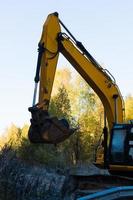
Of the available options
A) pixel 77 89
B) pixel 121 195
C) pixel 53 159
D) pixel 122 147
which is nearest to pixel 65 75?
pixel 77 89

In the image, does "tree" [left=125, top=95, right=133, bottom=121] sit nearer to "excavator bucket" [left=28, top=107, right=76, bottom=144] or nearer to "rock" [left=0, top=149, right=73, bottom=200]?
"rock" [left=0, top=149, right=73, bottom=200]

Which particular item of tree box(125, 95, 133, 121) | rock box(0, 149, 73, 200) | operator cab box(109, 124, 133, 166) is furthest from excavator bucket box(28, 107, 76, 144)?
tree box(125, 95, 133, 121)

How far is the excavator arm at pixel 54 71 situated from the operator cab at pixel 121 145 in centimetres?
154

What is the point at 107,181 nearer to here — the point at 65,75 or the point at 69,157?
the point at 69,157

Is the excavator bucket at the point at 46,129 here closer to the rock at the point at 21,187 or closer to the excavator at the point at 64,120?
the excavator at the point at 64,120

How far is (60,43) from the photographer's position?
1395 cm

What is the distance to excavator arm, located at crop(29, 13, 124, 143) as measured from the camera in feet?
39.1

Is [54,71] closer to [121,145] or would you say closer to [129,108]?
[121,145]

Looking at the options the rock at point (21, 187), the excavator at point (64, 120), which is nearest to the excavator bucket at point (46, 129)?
the excavator at point (64, 120)

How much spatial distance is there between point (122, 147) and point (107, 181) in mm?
924

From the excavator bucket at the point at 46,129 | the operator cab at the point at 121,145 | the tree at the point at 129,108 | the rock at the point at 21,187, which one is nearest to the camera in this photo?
the excavator bucket at the point at 46,129

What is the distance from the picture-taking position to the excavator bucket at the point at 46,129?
11727 mm

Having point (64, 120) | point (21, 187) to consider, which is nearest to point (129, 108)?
point (21, 187)

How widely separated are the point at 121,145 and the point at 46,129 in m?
2.11
